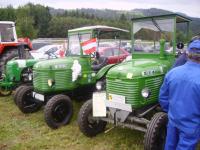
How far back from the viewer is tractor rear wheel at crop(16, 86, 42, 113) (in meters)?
7.79

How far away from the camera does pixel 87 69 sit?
24.3ft

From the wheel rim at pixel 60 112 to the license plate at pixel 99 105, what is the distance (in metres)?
1.12

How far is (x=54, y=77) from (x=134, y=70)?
2.38 m

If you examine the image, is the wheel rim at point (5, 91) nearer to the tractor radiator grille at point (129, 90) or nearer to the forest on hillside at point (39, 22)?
the tractor radiator grille at point (129, 90)

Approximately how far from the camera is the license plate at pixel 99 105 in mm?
5704

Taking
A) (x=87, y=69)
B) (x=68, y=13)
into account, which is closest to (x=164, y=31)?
(x=87, y=69)

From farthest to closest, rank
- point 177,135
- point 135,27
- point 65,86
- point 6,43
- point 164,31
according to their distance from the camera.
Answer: point 6,43 → point 65,86 → point 135,27 → point 164,31 → point 177,135

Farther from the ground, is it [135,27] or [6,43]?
[135,27]

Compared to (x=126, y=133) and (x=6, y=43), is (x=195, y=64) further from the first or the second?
(x=6, y=43)

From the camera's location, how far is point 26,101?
7.91m

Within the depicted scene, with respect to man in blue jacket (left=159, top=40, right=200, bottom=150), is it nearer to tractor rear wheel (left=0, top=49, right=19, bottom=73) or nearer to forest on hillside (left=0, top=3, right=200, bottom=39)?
tractor rear wheel (left=0, top=49, right=19, bottom=73)

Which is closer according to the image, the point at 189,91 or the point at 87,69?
the point at 189,91

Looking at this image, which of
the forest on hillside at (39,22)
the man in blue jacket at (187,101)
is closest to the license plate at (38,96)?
the man in blue jacket at (187,101)

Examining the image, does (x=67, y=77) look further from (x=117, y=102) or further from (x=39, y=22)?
(x=39, y=22)
